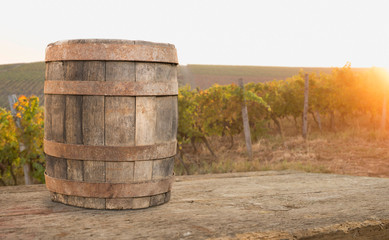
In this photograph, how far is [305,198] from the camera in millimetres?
2898

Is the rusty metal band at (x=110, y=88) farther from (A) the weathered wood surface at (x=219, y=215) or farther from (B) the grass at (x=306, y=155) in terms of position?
(B) the grass at (x=306, y=155)

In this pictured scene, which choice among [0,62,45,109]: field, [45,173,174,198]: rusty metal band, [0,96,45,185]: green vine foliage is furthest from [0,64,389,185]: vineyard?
[0,62,45,109]: field

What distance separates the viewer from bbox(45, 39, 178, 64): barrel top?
2.33 m

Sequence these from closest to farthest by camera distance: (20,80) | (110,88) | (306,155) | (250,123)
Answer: (110,88)
(306,155)
(250,123)
(20,80)

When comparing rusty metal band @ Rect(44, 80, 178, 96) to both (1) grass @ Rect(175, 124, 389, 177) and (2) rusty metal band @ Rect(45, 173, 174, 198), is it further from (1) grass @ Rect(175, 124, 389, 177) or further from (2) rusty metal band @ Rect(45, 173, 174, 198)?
(1) grass @ Rect(175, 124, 389, 177)

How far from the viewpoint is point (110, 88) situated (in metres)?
2.32

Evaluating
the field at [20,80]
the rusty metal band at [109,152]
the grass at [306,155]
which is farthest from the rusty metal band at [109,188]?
the field at [20,80]

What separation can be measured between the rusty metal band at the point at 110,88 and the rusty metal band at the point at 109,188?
0.56 meters

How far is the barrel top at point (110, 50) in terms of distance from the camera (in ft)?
7.63

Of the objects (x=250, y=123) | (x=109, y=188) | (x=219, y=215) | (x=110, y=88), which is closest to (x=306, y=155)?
(x=250, y=123)

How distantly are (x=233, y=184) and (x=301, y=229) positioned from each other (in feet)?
4.14

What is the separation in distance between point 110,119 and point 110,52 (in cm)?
40

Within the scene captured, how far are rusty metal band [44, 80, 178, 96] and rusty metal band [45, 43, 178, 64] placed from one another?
15 cm

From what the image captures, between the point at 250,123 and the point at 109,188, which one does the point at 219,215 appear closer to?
the point at 109,188
